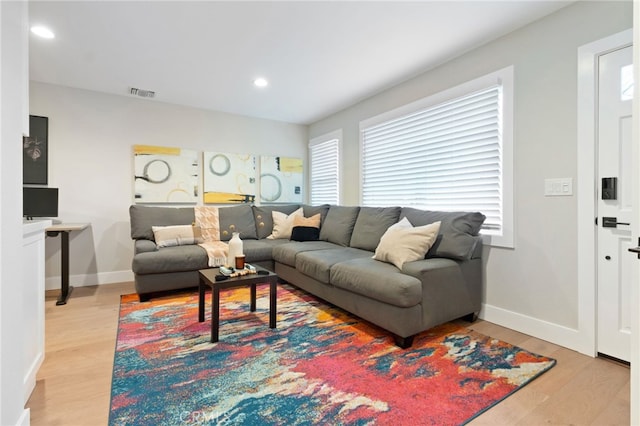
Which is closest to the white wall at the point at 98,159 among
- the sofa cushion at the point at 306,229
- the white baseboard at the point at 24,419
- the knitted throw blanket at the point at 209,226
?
the knitted throw blanket at the point at 209,226

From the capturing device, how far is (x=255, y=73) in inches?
131

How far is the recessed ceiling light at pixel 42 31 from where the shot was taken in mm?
2477

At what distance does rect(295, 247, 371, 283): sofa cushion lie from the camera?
2.81 metres

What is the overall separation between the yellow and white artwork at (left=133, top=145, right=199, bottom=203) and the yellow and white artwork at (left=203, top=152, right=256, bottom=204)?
0.18m

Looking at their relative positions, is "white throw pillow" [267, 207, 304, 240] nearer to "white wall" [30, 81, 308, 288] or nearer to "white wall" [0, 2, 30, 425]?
"white wall" [30, 81, 308, 288]

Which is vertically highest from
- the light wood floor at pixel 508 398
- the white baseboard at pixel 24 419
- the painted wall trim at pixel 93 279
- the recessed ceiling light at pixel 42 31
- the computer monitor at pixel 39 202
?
the recessed ceiling light at pixel 42 31

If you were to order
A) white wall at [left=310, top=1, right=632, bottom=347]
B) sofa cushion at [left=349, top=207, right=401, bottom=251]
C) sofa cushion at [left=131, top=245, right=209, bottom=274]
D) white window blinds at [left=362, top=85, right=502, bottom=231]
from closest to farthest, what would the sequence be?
1. white wall at [left=310, top=1, right=632, bottom=347]
2. white window blinds at [left=362, top=85, right=502, bottom=231]
3. sofa cushion at [left=131, top=245, right=209, bottom=274]
4. sofa cushion at [left=349, top=207, right=401, bottom=251]

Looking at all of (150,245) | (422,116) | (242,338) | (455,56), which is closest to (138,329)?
(242,338)

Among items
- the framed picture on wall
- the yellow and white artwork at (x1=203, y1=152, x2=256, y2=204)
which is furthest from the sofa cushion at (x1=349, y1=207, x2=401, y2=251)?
the framed picture on wall

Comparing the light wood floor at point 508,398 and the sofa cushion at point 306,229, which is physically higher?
the sofa cushion at point 306,229

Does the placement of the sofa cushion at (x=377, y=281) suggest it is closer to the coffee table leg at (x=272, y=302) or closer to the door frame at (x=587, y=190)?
the coffee table leg at (x=272, y=302)

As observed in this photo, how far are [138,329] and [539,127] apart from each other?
352 cm

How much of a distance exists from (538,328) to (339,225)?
2.20 m

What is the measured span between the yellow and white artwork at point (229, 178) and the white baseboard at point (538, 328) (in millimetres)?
3576
